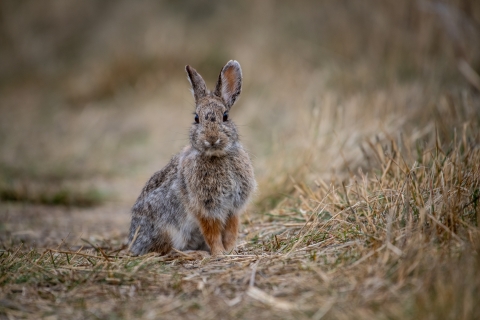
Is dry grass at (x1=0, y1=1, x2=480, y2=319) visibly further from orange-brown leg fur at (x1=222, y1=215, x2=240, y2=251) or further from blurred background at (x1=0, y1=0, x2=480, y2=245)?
orange-brown leg fur at (x1=222, y1=215, x2=240, y2=251)

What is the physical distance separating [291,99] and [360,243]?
22.2ft

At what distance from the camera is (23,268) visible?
11.0ft

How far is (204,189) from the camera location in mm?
3994

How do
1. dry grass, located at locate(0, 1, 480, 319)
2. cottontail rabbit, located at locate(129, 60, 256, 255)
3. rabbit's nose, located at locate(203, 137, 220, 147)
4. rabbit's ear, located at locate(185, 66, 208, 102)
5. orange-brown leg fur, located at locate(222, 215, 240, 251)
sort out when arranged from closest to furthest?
dry grass, located at locate(0, 1, 480, 319) → rabbit's nose, located at locate(203, 137, 220, 147) → cottontail rabbit, located at locate(129, 60, 256, 255) → orange-brown leg fur, located at locate(222, 215, 240, 251) → rabbit's ear, located at locate(185, 66, 208, 102)

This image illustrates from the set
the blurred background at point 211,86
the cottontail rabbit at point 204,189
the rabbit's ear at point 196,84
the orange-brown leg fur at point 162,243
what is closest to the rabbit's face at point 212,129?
the cottontail rabbit at point 204,189

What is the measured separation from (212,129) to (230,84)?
0.59 metres

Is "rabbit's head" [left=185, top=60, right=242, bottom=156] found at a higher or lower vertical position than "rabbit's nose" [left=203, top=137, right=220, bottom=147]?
higher

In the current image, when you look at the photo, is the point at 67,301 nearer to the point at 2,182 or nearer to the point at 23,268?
the point at 23,268

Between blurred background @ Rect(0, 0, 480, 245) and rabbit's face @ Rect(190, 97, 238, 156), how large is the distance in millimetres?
939

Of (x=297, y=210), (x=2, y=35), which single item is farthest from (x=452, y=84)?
(x=2, y=35)

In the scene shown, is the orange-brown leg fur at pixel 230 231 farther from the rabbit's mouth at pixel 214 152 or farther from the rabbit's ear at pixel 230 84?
the rabbit's ear at pixel 230 84

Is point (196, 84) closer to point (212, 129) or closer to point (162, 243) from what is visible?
point (212, 129)

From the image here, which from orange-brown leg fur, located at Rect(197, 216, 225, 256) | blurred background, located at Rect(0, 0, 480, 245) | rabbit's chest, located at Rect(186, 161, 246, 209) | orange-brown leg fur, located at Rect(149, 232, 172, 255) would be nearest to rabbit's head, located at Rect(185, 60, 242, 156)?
rabbit's chest, located at Rect(186, 161, 246, 209)

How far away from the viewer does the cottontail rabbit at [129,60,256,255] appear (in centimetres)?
399
